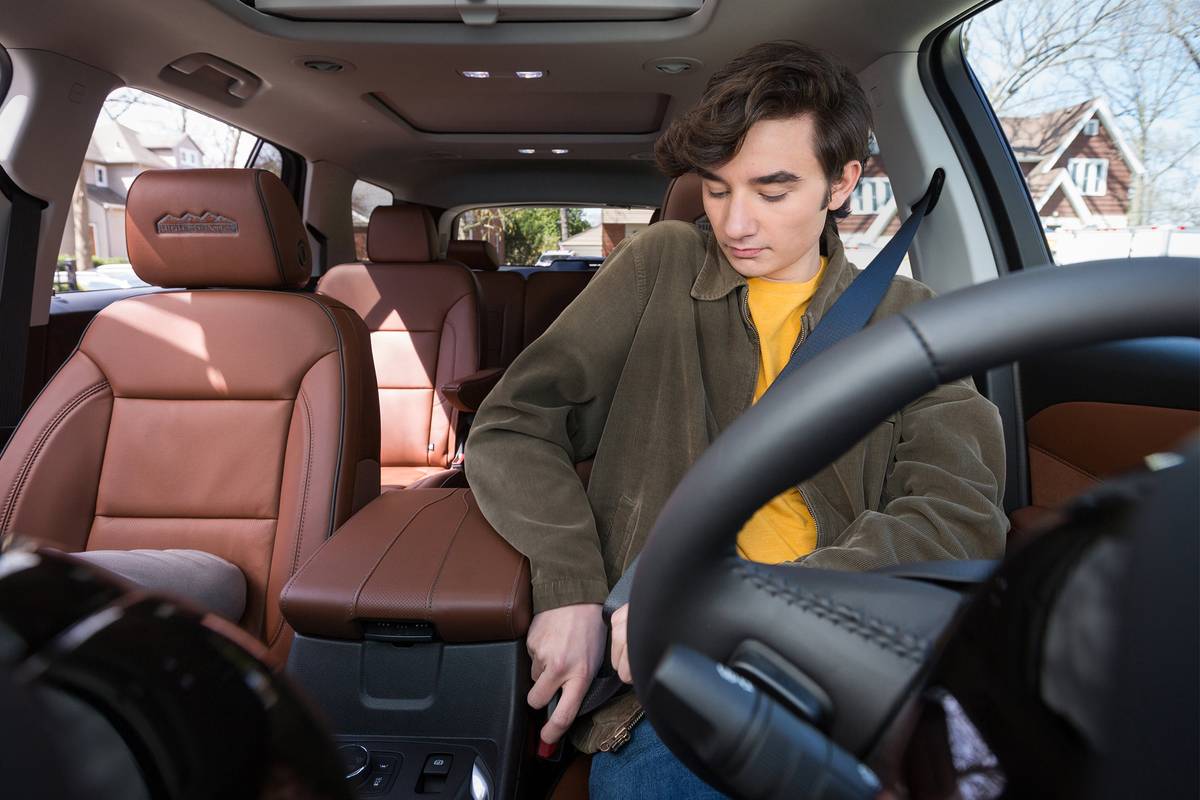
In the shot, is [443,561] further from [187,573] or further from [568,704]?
[187,573]

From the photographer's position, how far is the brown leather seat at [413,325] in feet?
10.1

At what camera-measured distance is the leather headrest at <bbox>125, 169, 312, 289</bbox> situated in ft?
5.53

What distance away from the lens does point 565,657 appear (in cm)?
98

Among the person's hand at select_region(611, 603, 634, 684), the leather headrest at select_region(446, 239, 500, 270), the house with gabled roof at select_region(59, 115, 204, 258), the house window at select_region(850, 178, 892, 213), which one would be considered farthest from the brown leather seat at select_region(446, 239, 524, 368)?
the person's hand at select_region(611, 603, 634, 684)

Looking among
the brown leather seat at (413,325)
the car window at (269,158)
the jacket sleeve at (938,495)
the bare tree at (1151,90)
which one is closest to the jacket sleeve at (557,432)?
the jacket sleeve at (938,495)

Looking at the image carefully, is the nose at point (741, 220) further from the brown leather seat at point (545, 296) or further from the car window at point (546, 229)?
the car window at point (546, 229)

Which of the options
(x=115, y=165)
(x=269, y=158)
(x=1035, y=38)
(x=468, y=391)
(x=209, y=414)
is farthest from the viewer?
(x=269, y=158)

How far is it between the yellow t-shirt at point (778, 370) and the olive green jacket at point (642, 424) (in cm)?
4

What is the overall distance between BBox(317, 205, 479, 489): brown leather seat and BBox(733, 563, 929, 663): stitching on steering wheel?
8.84ft

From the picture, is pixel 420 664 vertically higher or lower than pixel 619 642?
lower

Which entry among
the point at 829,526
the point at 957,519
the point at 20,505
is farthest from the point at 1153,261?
the point at 20,505

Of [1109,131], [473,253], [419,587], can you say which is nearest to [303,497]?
[419,587]

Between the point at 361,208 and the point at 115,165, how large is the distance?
206 centimetres

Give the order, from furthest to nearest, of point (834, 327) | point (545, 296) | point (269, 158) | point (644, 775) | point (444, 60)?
point (545, 296) < point (269, 158) < point (444, 60) < point (834, 327) < point (644, 775)
